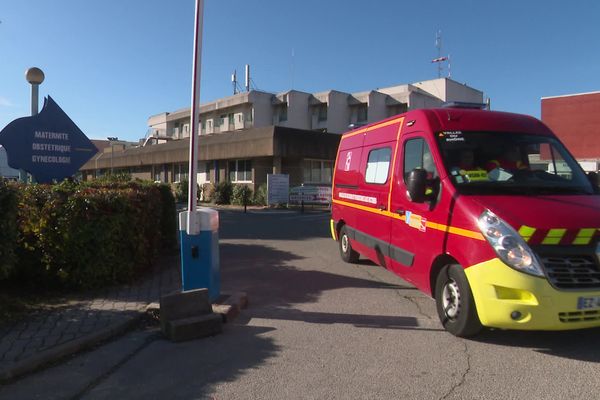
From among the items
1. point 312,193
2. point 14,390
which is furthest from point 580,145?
point 14,390

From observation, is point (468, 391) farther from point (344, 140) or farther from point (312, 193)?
point (312, 193)

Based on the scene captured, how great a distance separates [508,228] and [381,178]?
2.78 m

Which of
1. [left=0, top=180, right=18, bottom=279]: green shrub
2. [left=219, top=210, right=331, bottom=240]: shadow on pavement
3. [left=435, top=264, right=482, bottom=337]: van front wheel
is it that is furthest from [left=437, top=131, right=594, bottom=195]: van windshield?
[left=219, top=210, right=331, bottom=240]: shadow on pavement

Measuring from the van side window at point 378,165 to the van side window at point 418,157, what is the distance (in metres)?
0.52

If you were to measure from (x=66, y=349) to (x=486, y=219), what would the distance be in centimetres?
415

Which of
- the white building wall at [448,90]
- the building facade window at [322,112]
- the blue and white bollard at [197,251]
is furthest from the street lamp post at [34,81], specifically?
the white building wall at [448,90]

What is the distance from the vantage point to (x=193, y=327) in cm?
493

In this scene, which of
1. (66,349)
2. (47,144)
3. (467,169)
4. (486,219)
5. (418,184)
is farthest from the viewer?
(47,144)

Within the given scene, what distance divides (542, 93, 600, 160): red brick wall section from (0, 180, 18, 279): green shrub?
171ft

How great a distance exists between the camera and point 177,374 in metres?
4.04

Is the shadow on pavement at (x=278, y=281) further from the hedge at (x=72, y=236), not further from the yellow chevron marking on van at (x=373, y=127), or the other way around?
the yellow chevron marking on van at (x=373, y=127)

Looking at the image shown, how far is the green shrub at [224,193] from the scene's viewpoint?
91.0 feet

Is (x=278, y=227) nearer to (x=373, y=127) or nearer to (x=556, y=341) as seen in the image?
(x=373, y=127)

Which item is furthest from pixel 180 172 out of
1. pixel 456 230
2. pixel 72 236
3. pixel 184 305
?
pixel 456 230
